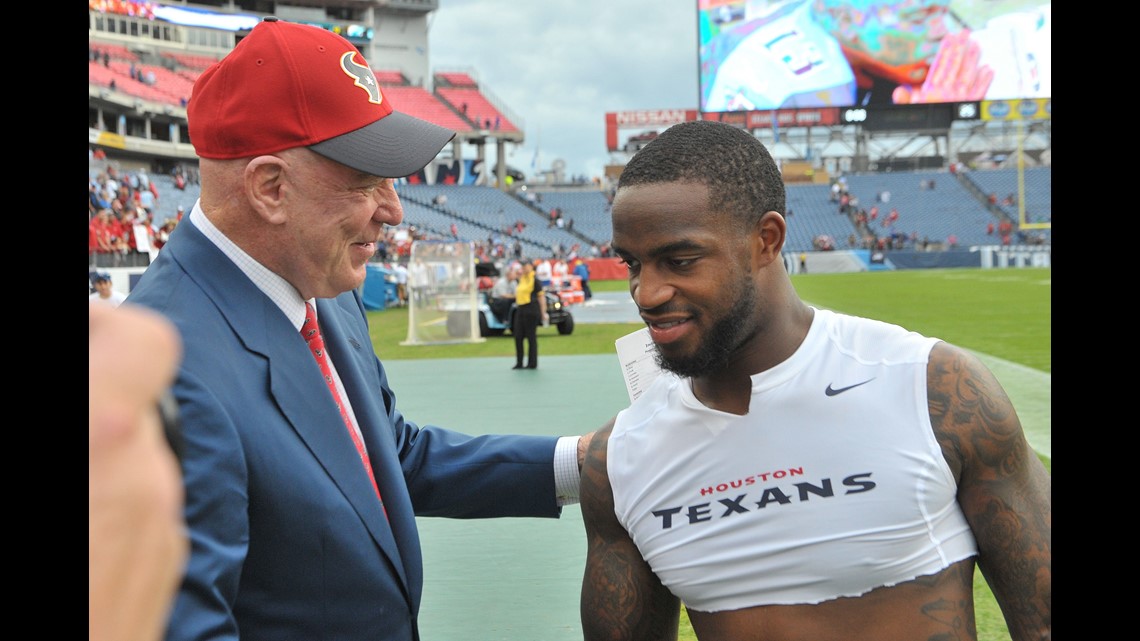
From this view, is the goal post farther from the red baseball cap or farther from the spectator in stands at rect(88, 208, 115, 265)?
the red baseball cap

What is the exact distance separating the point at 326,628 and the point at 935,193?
66.6 meters

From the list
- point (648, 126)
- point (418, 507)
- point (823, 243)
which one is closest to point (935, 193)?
point (823, 243)

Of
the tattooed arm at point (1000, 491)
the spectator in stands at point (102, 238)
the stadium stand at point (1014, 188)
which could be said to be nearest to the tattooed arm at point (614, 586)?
the tattooed arm at point (1000, 491)

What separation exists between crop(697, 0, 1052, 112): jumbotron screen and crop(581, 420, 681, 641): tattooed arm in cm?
5541

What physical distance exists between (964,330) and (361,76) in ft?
57.8

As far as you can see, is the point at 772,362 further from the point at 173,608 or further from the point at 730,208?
the point at 173,608

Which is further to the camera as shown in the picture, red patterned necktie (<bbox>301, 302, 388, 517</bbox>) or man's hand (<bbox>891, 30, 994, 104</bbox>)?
man's hand (<bbox>891, 30, 994, 104</bbox>)

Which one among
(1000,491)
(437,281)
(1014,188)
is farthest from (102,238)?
(1014,188)

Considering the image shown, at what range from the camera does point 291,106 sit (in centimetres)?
217

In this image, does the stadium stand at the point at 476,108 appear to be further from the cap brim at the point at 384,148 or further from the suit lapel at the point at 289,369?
the suit lapel at the point at 289,369

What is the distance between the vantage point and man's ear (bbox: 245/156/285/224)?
2.18m

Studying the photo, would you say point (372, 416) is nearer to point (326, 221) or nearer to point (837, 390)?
point (326, 221)

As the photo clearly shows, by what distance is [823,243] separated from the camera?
5719 cm

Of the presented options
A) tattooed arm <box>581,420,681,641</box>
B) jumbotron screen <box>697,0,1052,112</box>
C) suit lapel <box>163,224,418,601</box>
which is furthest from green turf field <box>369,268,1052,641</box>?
jumbotron screen <box>697,0,1052,112</box>
